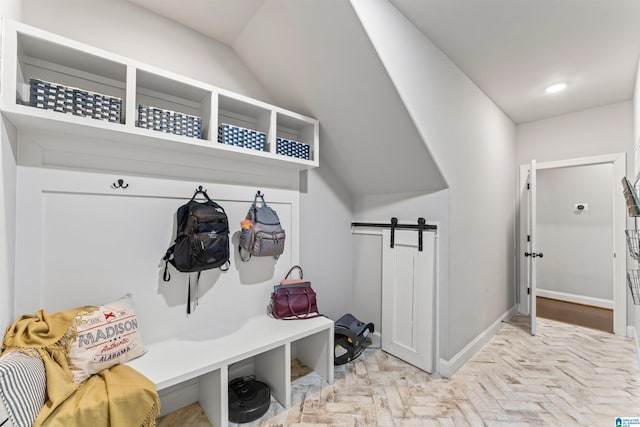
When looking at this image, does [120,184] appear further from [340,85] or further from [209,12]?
[340,85]

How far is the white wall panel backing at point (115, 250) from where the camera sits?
4.49 feet

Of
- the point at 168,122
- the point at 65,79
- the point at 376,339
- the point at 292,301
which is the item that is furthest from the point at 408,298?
the point at 65,79

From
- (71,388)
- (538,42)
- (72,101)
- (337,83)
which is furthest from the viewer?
(538,42)

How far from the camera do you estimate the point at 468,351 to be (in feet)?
8.20

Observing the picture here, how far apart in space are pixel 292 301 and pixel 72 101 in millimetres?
1748

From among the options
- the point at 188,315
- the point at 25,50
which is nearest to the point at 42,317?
the point at 188,315

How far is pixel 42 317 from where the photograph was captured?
4.26 ft

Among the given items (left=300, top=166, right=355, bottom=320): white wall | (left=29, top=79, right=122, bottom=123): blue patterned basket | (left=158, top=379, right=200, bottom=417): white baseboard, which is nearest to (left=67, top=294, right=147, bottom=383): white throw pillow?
(left=158, top=379, right=200, bottom=417): white baseboard

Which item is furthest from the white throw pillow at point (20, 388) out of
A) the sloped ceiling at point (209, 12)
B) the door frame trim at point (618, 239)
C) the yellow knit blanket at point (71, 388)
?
the door frame trim at point (618, 239)

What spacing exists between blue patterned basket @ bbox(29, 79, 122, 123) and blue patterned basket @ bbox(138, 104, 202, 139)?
0.36 feet

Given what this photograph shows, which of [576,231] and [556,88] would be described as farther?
[576,231]

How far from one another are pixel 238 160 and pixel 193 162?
309 millimetres

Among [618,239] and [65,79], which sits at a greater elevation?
[65,79]

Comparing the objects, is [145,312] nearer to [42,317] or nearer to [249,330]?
[42,317]
